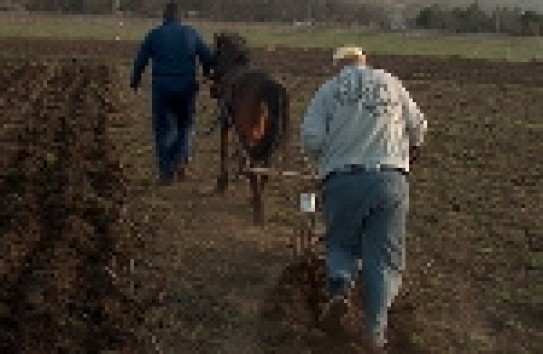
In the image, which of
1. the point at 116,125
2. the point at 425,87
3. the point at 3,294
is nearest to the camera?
the point at 3,294

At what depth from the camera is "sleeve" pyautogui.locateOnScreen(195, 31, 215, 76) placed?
12.1 metres

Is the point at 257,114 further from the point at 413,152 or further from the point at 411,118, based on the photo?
the point at 411,118

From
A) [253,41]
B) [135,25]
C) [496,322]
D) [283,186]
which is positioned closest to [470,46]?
[253,41]

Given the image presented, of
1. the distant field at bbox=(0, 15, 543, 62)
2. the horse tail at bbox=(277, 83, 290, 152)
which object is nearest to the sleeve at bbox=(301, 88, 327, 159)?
the horse tail at bbox=(277, 83, 290, 152)

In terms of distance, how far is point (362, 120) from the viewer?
6.48 meters

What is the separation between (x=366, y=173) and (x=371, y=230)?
354 millimetres

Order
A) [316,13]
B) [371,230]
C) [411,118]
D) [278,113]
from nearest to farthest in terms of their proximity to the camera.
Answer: [371,230], [411,118], [278,113], [316,13]

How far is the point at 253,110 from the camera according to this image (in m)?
10.1

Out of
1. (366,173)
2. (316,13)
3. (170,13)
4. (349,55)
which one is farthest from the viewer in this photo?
(316,13)

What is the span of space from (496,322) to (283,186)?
15.4ft

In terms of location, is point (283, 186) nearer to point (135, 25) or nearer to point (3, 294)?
point (3, 294)

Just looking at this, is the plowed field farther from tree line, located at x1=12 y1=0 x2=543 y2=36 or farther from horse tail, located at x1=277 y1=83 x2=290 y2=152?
tree line, located at x1=12 y1=0 x2=543 y2=36

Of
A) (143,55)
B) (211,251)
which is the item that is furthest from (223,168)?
(211,251)

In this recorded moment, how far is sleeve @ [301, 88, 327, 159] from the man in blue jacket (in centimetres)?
530
